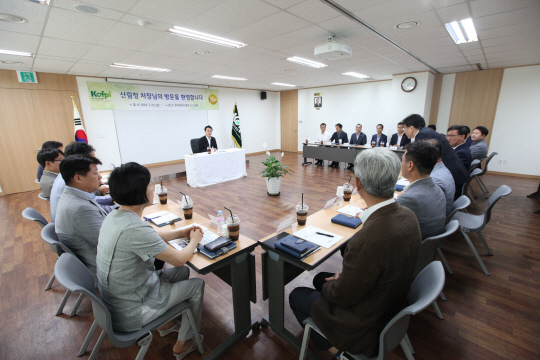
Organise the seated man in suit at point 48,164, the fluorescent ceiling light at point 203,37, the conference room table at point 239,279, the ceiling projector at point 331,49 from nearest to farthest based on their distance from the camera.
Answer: the conference room table at point 239,279 < the seated man in suit at point 48,164 < the fluorescent ceiling light at point 203,37 < the ceiling projector at point 331,49

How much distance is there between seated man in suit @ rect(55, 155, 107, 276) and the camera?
1613 millimetres

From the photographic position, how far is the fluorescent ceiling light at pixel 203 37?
3.15 meters

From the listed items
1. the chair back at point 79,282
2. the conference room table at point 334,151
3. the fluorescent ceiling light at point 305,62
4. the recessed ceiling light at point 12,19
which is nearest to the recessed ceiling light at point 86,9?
the recessed ceiling light at point 12,19

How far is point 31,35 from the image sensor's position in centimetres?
307

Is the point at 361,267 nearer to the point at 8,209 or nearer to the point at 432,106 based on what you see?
the point at 8,209

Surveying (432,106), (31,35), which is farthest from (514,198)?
(31,35)

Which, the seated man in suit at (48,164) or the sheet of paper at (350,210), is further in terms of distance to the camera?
the seated man in suit at (48,164)

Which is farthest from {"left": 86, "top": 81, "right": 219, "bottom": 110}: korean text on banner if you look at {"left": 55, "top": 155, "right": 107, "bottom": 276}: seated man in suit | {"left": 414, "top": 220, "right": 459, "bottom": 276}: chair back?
{"left": 414, "top": 220, "right": 459, "bottom": 276}: chair back

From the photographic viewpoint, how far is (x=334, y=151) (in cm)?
713

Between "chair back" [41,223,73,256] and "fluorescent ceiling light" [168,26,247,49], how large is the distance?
2729 millimetres

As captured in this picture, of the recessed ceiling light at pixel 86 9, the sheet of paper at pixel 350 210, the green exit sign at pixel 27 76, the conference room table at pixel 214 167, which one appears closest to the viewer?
the sheet of paper at pixel 350 210

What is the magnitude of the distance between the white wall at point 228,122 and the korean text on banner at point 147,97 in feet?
0.54

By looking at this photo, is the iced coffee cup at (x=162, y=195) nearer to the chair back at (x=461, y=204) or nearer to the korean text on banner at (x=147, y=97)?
the chair back at (x=461, y=204)

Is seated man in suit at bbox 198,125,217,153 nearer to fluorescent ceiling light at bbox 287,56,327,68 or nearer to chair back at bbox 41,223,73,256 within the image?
fluorescent ceiling light at bbox 287,56,327,68
